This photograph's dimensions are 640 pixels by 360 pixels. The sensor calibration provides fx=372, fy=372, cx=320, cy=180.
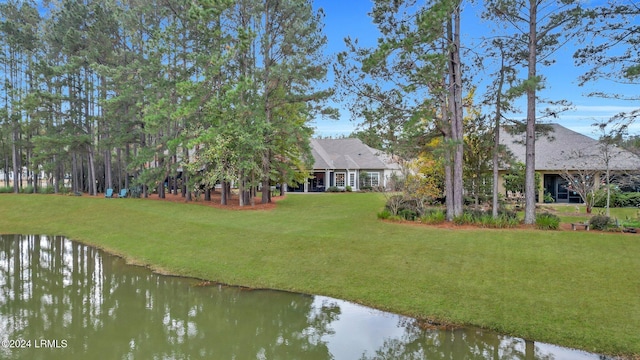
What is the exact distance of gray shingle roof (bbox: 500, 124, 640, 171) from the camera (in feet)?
78.9

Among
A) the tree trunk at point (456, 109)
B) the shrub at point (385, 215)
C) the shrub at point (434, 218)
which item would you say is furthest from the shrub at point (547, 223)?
the shrub at point (385, 215)

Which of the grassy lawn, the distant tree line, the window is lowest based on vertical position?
the grassy lawn

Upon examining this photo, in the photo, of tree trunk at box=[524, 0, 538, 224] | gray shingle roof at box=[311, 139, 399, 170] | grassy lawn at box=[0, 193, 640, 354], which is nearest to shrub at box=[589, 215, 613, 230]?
grassy lawn at box=[0, 193, 640, 354]

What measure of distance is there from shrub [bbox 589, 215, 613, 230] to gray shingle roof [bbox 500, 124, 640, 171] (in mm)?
9559

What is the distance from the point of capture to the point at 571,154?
23438mm

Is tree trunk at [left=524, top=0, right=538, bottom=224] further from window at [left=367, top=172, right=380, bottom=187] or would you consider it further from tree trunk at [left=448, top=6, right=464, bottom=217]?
window at [left=367, top=172, right=380, bottom=187]

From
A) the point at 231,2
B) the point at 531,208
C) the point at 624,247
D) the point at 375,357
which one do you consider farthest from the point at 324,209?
the point at 375,357

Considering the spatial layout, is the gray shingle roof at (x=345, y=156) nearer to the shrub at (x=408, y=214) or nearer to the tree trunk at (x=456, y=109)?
the shrub at (x=408, y=214)

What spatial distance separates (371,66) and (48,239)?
1593 centimetres

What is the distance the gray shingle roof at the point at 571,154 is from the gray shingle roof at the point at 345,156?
46.2 feet

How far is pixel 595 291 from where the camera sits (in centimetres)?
821

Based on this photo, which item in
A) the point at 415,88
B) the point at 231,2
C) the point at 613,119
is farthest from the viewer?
the point at 231,2

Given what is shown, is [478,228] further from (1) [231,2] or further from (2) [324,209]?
(1) [231,2]

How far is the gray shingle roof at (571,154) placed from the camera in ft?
78.9
